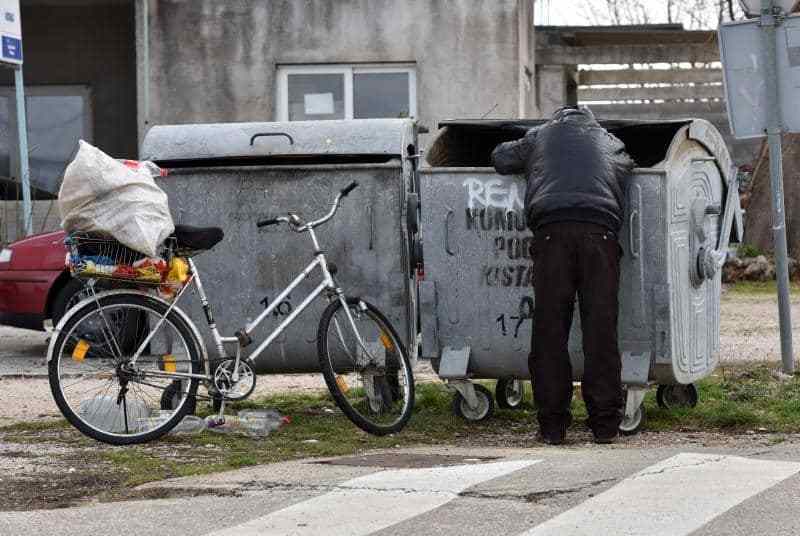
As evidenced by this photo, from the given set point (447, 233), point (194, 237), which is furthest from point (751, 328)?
point (194, 237)

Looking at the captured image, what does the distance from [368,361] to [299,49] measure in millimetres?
11201

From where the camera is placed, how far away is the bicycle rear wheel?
25.8 ft

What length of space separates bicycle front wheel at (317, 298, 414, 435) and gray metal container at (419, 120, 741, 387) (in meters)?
0.20

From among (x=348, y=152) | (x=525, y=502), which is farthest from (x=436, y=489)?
(x=348, y=152)

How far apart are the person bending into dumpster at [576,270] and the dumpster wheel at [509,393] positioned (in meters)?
1.22

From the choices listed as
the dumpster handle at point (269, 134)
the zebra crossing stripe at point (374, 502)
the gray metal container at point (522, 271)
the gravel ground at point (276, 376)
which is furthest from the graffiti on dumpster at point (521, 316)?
the gravel ground at point (276, 376)

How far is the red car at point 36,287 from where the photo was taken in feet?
42.6

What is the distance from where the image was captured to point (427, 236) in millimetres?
8555

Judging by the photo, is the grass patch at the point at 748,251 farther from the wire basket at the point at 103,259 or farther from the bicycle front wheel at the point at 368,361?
the wire basket at the point at 103,259

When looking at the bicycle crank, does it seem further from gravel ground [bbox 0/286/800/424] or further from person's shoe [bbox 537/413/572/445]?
gravel ground [bbox 0/286/800/424]

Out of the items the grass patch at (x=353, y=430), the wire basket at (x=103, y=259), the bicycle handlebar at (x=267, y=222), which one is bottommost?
the grass patch at (x=353, y=430)

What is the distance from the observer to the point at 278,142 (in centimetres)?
910

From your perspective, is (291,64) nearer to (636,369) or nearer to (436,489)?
(636,369)

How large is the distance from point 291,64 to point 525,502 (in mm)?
13821
